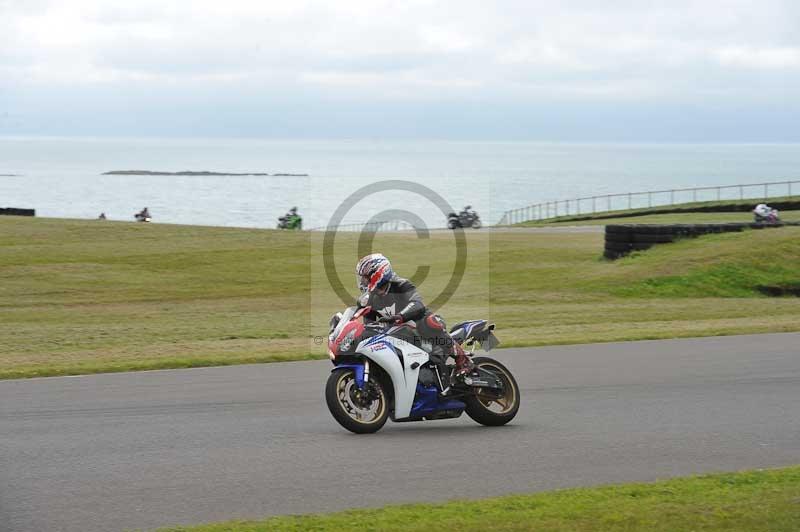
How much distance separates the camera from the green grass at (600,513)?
22.2 feet

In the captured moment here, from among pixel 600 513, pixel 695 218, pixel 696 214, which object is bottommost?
pixel 600 513

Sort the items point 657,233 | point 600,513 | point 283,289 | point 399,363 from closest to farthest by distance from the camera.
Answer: point 600,513
point 399,363
point 283,289
point 657,233

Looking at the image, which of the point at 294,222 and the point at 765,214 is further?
the point at 294,222

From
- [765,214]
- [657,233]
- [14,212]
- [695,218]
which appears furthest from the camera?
[695,218]

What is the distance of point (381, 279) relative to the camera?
10.1 metres

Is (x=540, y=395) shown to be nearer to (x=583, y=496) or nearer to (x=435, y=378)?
(x=435, y=378)

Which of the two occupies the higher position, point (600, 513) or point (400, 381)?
point (400, 381)

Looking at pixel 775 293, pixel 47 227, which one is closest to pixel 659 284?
pixel 775 293

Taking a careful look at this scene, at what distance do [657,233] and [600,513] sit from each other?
25633mm

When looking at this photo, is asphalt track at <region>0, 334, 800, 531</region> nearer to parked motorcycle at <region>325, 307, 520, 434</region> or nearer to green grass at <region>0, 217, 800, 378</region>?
parked motorcycle at <region>325, 307, 520, 434</region>

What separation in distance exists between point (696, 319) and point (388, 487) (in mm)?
15480

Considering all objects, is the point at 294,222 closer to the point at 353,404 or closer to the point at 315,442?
the point at 353,404

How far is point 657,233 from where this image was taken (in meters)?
31.8

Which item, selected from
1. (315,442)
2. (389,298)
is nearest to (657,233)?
(389,298)
